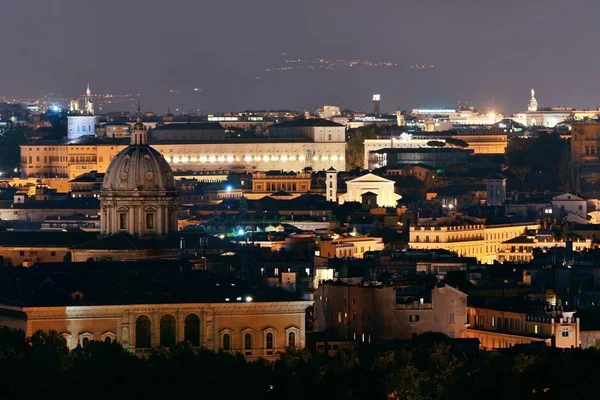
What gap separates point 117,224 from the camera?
10400cm

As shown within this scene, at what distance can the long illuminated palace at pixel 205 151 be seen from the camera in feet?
587

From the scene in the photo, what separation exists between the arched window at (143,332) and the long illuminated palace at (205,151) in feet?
317

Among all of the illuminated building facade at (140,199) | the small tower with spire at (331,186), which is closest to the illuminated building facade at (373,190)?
the small tower with spire at (331,186)

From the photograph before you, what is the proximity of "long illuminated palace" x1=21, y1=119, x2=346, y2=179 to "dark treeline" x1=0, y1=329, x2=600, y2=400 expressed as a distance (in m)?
103

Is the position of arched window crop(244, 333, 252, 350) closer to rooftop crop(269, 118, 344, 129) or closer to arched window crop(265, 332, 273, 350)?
arched window crop(265, 332, 273, 350)

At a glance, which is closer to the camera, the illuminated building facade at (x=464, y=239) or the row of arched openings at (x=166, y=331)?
the row of arched openings at (x=166, y=331)

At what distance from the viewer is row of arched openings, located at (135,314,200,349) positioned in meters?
77.7

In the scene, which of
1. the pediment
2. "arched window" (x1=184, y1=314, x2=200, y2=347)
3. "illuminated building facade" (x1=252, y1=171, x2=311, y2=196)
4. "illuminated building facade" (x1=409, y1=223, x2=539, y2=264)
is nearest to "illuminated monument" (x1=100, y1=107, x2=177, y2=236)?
"illuminated building facade" (x1=409, y1=223, x2=539, y2=264)

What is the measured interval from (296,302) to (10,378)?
11.4m

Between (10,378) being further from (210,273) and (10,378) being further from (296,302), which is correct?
(210,273)

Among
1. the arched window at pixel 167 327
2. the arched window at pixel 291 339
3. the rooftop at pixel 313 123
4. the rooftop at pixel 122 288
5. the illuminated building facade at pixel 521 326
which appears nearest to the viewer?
the illuminated building facade at pixel 521 326

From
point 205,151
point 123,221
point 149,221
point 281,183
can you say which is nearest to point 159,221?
point 149,221

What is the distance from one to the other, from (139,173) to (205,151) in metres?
80.3

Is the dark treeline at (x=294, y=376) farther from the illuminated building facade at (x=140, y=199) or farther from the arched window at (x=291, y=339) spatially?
the illuminated building facade at (x=140, y=199)
